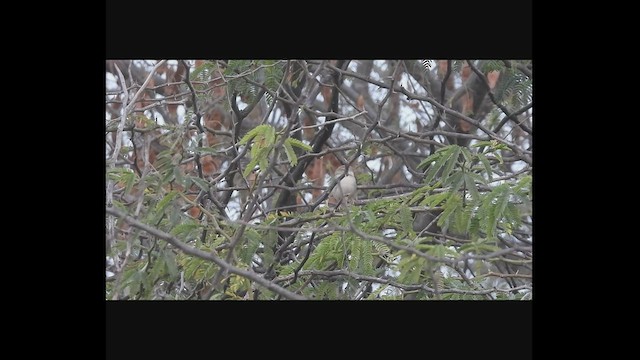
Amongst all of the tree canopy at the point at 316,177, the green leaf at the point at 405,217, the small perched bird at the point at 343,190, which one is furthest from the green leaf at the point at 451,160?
the small perched bird at the point at 343,190

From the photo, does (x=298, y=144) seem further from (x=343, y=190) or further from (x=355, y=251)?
(x=355, y=251)

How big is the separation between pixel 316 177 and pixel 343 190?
151mm

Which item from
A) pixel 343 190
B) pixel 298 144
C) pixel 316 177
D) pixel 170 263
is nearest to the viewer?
pixel 170 263

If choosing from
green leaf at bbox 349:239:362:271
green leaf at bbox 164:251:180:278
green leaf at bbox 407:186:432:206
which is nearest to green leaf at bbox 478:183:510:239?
green leaf at bbox 407:186:432:206

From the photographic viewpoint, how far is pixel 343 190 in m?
3.53

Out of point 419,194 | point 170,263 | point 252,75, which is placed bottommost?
point 170,263

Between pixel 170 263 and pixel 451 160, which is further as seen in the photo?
pixel 451 160

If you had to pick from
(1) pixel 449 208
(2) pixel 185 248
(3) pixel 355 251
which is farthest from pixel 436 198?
(2) pixel 185 248

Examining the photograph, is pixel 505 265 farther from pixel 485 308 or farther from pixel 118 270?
pixel 118 270

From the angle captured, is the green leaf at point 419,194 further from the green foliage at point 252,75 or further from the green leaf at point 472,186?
the green foliage at point 252,75

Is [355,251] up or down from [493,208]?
down

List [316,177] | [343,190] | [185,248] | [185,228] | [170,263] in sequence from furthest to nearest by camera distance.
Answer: [316,177] < [343,190] < [185,228] < [170,263] < [185,248]

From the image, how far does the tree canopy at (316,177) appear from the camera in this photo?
3256 mm
